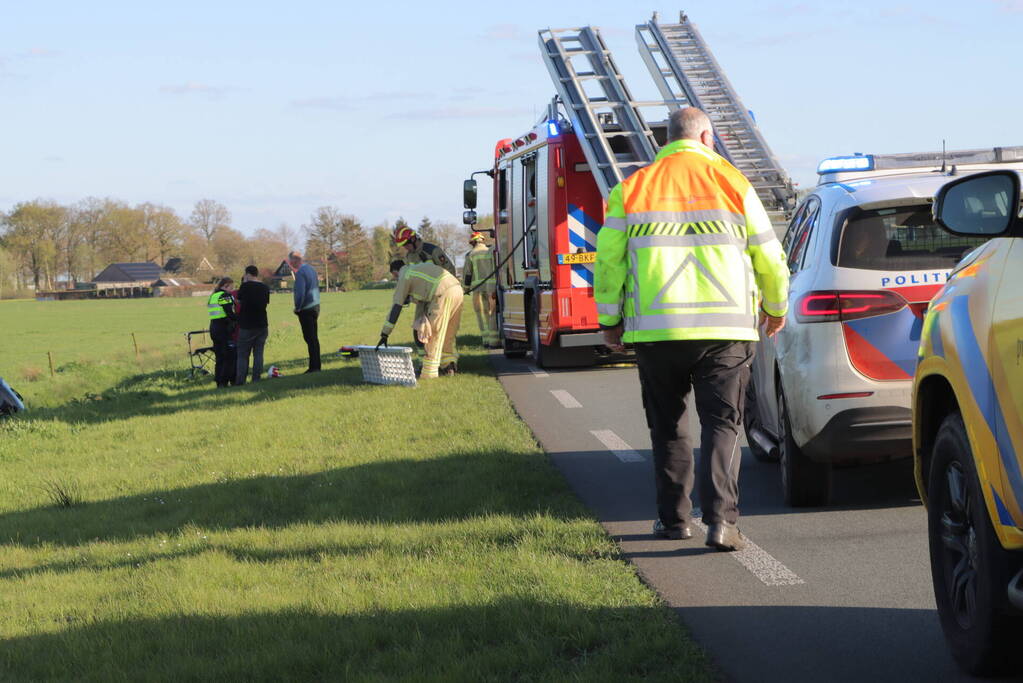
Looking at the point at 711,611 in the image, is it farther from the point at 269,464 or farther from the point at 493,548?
the point at 269,464

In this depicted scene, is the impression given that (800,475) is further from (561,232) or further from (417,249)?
(417,249)

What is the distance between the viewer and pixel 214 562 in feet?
20.6

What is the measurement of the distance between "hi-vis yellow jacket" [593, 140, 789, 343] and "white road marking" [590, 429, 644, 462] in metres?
3.31

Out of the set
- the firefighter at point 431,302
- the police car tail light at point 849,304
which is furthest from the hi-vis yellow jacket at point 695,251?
the firefighter at point 431,302

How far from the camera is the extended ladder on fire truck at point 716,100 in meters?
14.2

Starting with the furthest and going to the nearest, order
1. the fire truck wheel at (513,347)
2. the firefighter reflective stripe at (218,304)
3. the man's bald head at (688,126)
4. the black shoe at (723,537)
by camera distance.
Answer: the fire truck wheel at (513,347), the firefighter reflective stripe at (218,304), the man's bald head at (688,126), the black shoe at (723,537)

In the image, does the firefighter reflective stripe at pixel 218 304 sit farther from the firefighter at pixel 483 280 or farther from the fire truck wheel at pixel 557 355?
the fire truck wheel at pixel 557 355

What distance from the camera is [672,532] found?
6320mm

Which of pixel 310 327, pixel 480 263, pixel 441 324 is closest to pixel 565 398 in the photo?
pixel 441 324

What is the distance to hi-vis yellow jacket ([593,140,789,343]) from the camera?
233 inches

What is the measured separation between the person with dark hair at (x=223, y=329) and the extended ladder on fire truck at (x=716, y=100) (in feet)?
23.1

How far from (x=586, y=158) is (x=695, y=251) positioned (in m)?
9.87

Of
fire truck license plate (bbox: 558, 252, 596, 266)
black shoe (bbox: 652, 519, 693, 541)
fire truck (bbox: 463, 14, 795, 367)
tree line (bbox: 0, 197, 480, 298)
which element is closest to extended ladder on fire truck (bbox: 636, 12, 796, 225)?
fire truck (bbox: 463, 14, 795, 367)

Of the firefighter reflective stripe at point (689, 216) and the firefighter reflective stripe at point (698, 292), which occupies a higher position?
the firefighter reflective stripe at point (689, 216)
